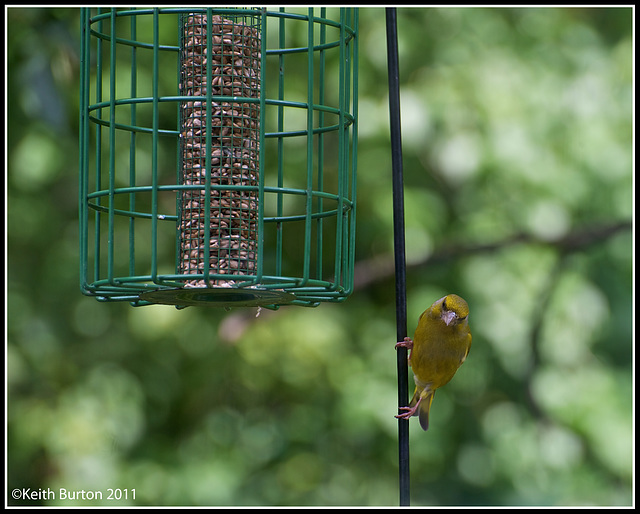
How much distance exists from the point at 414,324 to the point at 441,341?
2296 mm

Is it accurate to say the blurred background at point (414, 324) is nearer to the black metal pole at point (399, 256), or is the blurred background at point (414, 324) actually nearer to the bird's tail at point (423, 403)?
the bird's tail at point (423, 403)

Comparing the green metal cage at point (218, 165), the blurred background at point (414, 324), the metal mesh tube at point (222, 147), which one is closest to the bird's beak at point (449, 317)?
the green metal cage at point (218, 165)

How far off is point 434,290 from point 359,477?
1397 mm

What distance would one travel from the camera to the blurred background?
17.6ft

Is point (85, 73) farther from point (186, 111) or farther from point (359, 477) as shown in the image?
point (359, 477)

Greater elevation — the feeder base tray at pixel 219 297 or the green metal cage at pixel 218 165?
the green metal cage at pixel 218 165

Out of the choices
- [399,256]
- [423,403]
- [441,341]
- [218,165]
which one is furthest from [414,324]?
[399,256]

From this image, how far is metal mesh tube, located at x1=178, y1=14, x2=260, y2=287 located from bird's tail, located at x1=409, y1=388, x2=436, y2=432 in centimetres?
128

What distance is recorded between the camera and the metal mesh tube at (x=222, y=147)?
2.48 meters

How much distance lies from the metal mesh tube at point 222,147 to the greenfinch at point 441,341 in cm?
93

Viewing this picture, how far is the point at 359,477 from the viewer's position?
564 cm

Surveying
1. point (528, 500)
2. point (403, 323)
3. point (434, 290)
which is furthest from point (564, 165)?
point (403, 323)

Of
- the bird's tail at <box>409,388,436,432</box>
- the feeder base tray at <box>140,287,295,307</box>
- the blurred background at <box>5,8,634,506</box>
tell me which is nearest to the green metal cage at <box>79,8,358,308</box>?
the feeder base tray at <box>140,287,295,307</box>

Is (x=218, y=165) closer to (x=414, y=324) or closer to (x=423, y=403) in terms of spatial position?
(x=423, y=403)
